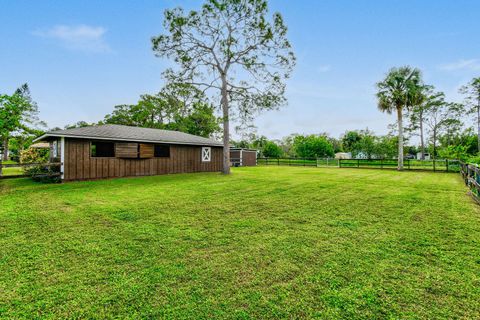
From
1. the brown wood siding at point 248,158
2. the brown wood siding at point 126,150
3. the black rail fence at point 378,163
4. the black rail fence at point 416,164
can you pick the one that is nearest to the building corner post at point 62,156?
the brown wood siding at point 126,150

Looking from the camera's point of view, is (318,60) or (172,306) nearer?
(172,306)

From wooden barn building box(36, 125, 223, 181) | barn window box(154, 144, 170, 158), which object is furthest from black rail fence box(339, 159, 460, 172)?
barn window box(154, 144, 170, 158)

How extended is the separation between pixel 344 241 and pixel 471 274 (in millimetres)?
1254

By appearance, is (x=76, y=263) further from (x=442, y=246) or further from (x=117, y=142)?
(x=117, y=142)

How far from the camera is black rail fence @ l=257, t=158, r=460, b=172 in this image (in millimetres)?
16100

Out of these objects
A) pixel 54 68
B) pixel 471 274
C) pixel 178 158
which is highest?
pixel 54 68

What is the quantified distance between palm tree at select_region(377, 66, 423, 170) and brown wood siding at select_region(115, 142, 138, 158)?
1927 cm

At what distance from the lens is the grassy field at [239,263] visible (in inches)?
70.7

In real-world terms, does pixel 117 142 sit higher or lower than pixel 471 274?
higher

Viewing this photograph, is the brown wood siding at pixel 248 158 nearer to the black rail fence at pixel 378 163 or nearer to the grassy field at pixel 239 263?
the black rail fence at pixel 378 163

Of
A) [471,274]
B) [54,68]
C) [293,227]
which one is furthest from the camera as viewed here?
[54,68]

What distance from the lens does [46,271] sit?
232cm

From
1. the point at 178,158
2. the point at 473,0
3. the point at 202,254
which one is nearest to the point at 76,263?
the point at 202,254

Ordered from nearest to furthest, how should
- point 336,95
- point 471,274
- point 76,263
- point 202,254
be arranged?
1. point 471,274
2. point 76,263
3. point 202,254
4. point 336,95
